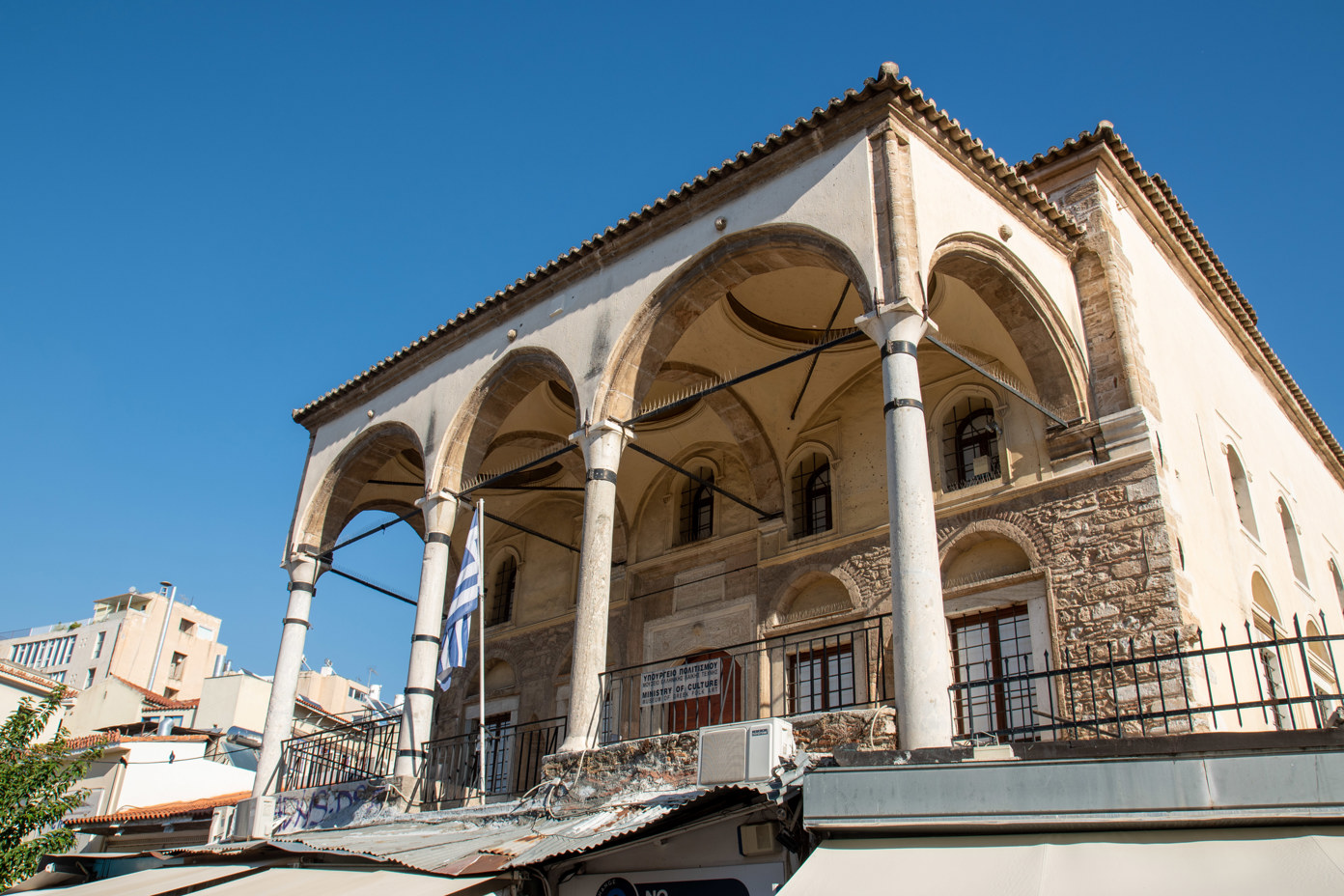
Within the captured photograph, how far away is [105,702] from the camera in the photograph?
1142 inches

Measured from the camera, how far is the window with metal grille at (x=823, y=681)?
11977mm

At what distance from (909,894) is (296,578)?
426 inches

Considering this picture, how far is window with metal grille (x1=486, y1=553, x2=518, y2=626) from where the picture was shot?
658 inches

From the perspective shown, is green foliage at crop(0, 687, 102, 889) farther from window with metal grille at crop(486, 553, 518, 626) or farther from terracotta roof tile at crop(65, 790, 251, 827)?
window with metal grille at crop(486, 553, 518, 626)

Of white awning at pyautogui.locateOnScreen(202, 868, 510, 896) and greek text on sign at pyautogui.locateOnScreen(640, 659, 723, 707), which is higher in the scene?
greek text on sign at pyautogui.locateOnScreen(640, 659, 723, 707)

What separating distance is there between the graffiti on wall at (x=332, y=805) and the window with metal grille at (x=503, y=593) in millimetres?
4429

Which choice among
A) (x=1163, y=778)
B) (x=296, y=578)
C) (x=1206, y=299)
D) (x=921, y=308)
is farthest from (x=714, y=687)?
(x=1206, y=299)

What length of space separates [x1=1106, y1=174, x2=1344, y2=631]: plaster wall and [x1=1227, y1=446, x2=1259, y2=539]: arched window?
0.13 meters

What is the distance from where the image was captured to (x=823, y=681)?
12.2 m

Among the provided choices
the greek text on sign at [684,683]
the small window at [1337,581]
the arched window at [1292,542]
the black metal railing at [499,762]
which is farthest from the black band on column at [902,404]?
the small window at [1337,581]

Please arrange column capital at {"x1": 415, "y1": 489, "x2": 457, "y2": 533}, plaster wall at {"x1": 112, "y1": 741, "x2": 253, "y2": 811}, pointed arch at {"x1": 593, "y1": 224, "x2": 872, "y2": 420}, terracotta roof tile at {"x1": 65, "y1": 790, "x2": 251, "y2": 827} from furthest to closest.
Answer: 1. plaster wall at {"x1": 112, "y1": 741, "x2": 253, "y2": 811}
2. terracotta roof tile at {"x1": 65, "y1": 790, "x2": 251, "y2": 827}
3. column capital at {"x1": 415, "y1": 489, "x2": 457, "y2": 533}
4. pointed arch at {"x1": 593, "y1": 224, "x2": 872, "y2": 420}

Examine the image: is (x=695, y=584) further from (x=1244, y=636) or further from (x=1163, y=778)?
(x=1163, y=778)

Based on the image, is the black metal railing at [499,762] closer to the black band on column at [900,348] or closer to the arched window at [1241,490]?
the black band on column at [900,348]

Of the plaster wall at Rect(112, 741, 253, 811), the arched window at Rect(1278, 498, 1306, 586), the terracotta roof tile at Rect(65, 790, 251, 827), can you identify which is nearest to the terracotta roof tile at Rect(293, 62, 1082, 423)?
the arched window at Rect(1278, 498, 1306, 586)
